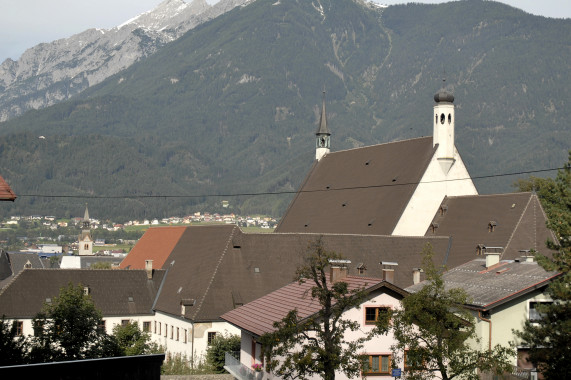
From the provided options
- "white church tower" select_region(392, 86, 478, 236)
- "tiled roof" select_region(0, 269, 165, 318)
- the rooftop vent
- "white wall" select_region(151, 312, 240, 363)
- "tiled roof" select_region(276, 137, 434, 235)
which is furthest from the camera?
"tiled roof" select_region(276, 137, 434, 235)

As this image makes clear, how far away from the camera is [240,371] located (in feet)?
129

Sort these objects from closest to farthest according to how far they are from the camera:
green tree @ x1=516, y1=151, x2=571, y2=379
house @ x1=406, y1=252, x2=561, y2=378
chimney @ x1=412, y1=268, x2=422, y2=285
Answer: green tree @ x1=516, y1=151, x2=571, y2=379 → house @ x1=406, y1=252, x2=561, y2=378 → chimney @ x1=412, y1=268, x2=422, y2=285

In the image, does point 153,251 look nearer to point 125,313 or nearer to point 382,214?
point 125,313

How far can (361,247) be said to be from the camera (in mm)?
60906

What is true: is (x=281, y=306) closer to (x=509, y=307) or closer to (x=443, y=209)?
(x=509, y=307)

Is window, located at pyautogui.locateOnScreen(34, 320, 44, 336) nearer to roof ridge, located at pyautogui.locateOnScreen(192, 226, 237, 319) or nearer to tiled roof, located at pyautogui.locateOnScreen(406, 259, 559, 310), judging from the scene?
tiled roof, located at pyautogui.locateOnScreen(406, 259, 559, 310)

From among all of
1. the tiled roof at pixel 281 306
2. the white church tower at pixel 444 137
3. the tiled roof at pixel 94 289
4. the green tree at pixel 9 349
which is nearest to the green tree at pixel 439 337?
the tiled roof at pixel 281 306

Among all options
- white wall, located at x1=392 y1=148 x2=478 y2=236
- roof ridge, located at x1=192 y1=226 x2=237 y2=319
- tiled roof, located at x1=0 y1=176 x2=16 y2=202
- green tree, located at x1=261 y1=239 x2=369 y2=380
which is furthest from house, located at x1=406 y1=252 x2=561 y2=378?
white wall, located at x1=392 y1=148 x2=478 y2=236

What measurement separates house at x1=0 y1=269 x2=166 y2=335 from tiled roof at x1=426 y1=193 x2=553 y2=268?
2280 cm

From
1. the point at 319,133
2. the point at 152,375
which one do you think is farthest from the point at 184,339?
the point at 152,375

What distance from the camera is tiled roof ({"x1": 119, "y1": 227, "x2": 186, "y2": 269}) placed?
76.4 m

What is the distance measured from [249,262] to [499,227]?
17.8 metres

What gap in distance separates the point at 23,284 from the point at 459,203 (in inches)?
1291

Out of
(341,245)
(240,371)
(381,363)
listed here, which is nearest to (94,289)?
(341,245)
